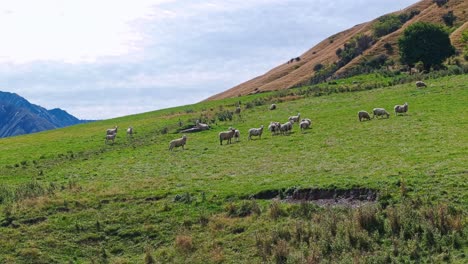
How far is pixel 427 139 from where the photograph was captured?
31.1m

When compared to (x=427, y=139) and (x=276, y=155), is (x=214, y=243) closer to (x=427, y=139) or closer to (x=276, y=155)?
(x=276, y=155)

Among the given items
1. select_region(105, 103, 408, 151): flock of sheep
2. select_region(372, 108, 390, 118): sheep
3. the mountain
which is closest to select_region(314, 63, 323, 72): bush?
the mountain

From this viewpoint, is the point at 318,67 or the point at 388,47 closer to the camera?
the point at 388,47

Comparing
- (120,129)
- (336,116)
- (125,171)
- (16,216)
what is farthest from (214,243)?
(120,129)

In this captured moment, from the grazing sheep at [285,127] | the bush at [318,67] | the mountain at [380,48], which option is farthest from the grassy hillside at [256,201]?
the bush at [318,67]

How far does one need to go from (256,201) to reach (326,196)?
2918 millimetres

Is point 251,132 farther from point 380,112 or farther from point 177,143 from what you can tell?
point 380,112

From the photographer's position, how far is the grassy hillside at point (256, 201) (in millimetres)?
18219

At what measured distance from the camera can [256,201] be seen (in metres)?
23.4

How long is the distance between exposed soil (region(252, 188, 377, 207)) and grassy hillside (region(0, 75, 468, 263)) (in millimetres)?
299

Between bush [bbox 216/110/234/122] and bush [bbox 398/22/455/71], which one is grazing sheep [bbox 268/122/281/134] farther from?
bush [bbox 398/22/455/71]

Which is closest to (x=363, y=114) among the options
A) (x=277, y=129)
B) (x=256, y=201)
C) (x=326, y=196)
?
(x=277, y=129)

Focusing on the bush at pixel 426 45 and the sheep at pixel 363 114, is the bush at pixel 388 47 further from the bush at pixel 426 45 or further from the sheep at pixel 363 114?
the sheep at pixel 363 114

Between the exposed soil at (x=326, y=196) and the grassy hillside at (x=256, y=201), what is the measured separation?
30cm
